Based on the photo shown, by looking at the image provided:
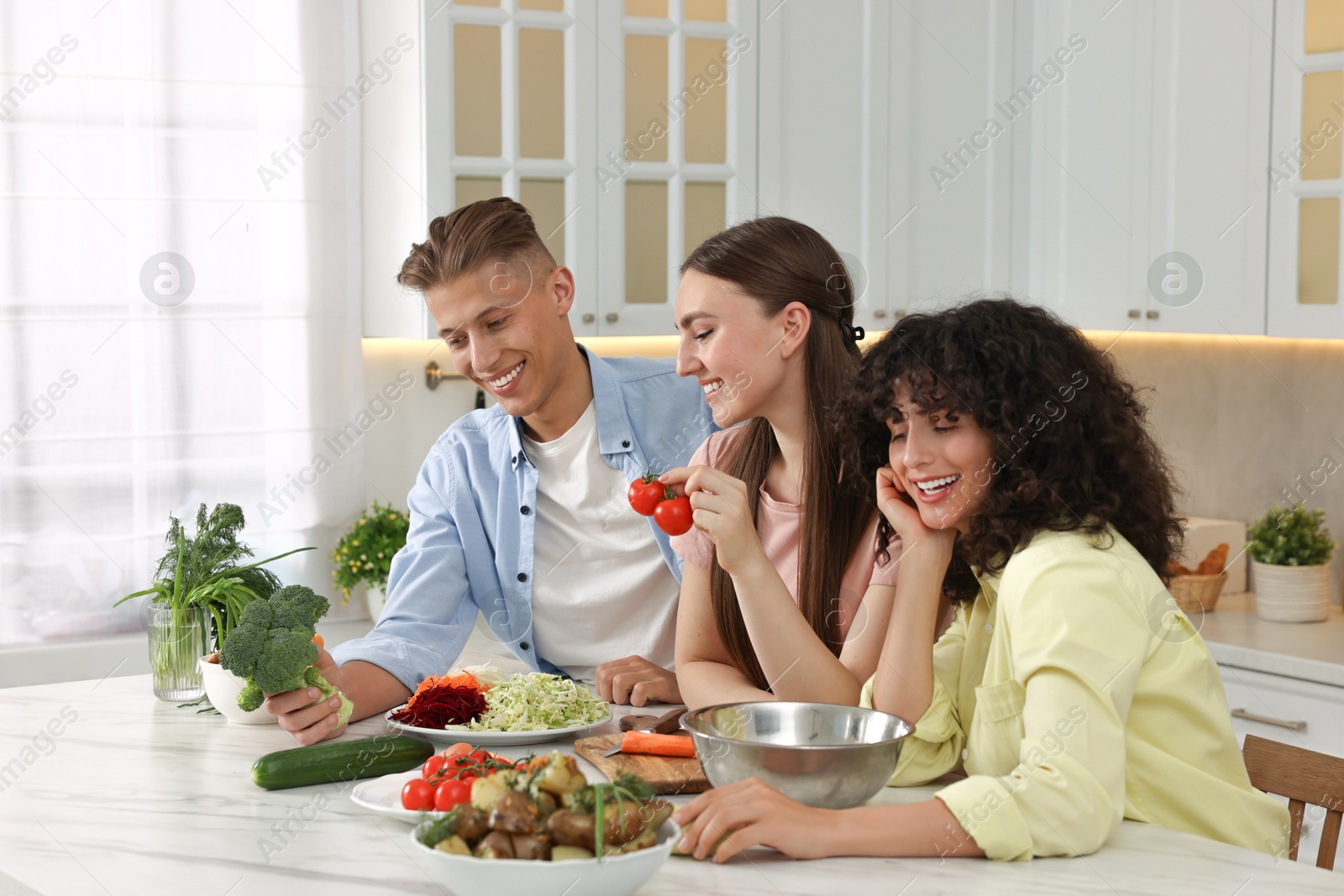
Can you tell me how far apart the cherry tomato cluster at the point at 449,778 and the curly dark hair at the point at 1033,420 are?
0.60 metres

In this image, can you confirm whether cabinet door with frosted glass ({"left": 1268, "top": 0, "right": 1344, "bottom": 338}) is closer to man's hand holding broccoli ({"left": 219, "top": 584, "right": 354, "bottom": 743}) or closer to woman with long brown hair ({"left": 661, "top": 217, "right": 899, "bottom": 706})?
woman with long brown hair ({"left": 661, "top": 217, "right": 899, "bottom": 706})

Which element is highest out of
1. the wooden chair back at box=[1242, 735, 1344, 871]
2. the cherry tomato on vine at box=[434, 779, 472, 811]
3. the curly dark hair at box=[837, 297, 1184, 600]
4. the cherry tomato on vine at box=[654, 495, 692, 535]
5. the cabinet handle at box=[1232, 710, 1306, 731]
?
the curly dark hair at box=[837, 297, 1184, 600]

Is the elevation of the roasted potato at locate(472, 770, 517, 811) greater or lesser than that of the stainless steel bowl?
greater

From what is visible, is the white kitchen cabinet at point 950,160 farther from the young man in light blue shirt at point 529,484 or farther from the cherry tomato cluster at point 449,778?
the cherry tomato cluster at point 449,778

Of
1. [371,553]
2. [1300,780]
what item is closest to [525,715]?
[1300,780]

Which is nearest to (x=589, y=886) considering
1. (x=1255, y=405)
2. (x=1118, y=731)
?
(x=1118, y=731)

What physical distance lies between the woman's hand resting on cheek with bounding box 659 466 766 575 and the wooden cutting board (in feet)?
0.91

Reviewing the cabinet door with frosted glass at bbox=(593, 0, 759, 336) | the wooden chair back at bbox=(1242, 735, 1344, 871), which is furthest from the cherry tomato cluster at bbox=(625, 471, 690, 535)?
the cabinet door with frosted glass at bbox=(593, 0, 759, 336)

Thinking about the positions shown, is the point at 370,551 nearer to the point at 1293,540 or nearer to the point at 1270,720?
the point at 1270,720

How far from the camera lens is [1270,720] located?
294cm

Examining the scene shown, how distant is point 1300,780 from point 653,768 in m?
0.83

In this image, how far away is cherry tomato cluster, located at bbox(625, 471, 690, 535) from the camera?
171 cm

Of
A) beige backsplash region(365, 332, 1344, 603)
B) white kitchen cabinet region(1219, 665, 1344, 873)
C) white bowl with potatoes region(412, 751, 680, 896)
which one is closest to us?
white bowl with potatoes region(412, 751, 680, 896)

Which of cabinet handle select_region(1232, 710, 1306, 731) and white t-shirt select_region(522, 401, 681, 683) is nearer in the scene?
white t-shirt select_region(522, 401, 681, 683)
